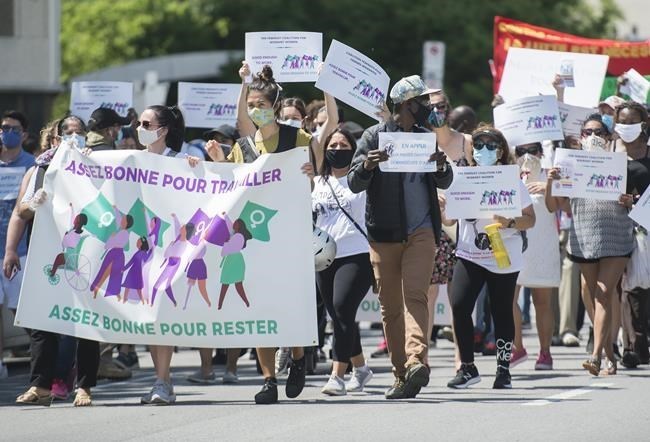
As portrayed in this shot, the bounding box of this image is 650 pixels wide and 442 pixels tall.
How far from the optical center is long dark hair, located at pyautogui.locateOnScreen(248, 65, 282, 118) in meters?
11.4

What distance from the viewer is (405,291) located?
11.3 metres

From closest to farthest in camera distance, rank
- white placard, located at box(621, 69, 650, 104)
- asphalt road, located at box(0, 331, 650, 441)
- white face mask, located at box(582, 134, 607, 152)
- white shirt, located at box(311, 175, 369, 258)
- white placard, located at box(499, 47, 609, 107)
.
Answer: asphalt road, located at box(0, 331, 650, 441) → white shirt, located at box(311, 175, 369, 258) → white face mask, located at box(582, 134, 607, 152) → white placard, located at box(621, 69, 650, 104) → white placard, located at box(499, 47, 609, 107)

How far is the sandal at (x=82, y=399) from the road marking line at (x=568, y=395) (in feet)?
9.81

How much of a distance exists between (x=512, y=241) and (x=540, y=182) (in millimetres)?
1568

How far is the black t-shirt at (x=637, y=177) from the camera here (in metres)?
13.1

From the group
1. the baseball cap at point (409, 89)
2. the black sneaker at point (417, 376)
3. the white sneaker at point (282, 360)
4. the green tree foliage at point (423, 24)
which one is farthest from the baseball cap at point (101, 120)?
the green tree foliage at point (423, 24)

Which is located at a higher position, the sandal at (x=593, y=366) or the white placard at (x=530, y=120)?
the white placard at (x=530, y=120)

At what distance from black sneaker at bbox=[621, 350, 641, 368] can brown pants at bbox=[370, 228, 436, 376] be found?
2.61 m

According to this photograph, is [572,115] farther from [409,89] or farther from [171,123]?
[171,123]

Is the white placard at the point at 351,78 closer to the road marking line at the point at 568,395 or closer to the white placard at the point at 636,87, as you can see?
the road marking line at the point at 568,395

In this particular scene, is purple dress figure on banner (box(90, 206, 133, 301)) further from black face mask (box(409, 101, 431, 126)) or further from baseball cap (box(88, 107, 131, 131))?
black face mask (box(409, 101, 431, 126))

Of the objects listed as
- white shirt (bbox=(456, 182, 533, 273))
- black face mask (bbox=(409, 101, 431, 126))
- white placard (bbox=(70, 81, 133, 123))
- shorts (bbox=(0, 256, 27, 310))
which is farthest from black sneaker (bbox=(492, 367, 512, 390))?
white placard (bbox=(70, 81, 133, 123))

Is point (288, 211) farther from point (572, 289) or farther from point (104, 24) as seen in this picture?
point (104, 24)

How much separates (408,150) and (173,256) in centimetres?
174
